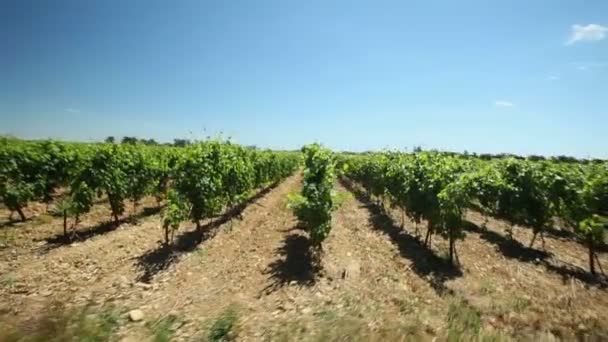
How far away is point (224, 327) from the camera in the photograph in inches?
275

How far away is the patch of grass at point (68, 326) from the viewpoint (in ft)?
20.7

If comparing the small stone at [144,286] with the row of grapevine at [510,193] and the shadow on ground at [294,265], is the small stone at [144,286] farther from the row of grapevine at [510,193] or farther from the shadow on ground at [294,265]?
the row of grapevine at [510,193]

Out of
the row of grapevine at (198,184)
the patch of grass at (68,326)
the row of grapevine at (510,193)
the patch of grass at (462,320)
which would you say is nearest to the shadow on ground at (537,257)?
the row of grapevine at (510,193)

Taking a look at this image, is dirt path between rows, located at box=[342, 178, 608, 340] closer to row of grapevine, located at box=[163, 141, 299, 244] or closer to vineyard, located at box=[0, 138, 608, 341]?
vineyard, located at box=[0, 138, 608, 341]

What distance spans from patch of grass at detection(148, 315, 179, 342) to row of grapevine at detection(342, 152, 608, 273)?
8808 mm

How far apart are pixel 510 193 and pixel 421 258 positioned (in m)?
6.35

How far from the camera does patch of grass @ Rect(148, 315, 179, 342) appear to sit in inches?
261

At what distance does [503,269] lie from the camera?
11.2 m

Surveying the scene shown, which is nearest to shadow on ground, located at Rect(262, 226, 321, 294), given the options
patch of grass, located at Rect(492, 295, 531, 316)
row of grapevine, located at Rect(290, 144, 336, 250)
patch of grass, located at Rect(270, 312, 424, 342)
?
row of grapevine, located at Rect(290, 144, 336, 250)

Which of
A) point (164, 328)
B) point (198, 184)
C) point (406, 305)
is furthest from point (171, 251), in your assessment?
point (406, 305)

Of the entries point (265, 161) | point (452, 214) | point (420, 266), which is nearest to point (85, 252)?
point (420, 266)

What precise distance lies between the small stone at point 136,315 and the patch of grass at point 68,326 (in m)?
→ 0.26

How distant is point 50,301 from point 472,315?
9.81 metres

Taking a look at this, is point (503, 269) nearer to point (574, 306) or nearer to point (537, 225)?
point (574, 306)
